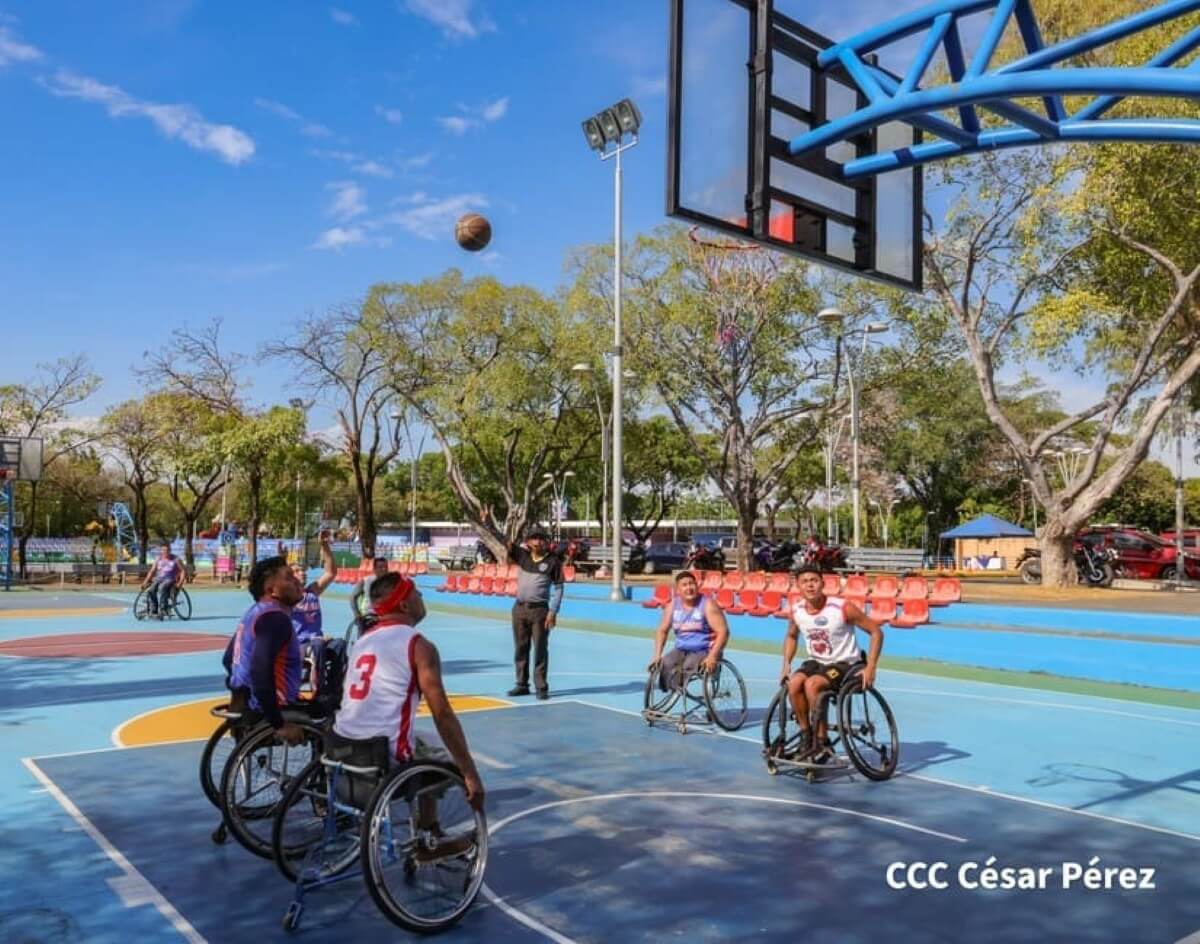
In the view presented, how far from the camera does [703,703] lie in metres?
9.96

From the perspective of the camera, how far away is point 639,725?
33.2ft

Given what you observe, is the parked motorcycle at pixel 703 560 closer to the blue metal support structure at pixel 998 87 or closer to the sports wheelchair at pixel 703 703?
the sports wheelchair at pixel 703 703

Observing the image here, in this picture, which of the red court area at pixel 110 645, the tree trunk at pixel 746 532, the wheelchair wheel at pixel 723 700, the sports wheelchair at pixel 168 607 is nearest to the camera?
the wheelchair wheel at pixel 723 700

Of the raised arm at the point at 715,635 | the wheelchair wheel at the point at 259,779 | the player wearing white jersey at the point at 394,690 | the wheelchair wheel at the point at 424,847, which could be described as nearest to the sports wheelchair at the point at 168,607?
the raised arm at the point at 715,635

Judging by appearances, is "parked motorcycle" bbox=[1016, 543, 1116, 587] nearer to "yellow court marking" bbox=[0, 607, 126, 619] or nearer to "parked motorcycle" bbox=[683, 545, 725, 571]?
"parked motorcycle" bbox=[683, 545, 725, 571]

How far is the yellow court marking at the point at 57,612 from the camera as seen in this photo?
2314 cm

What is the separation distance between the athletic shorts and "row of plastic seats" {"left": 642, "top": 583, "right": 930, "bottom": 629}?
8.73 m

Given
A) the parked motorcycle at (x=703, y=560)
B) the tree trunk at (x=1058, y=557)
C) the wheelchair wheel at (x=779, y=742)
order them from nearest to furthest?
the wheelchair wheel at (x=779, y=742) < the tree trunk at (x=1058, y=557) < the parked motorcycle at (x=703, y=560)

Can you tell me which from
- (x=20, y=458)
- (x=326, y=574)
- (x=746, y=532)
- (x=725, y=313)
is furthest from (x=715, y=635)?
A: (x=20, y=458)

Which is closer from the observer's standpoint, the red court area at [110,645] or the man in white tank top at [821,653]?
the man in white tank top at [821,653]

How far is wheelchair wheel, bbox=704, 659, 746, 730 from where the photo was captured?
9867 millimetres

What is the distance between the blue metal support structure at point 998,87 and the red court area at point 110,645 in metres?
13.0

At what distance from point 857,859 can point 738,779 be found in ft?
6.41

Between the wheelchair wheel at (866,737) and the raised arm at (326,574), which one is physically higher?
the raised arm at (326,574)
